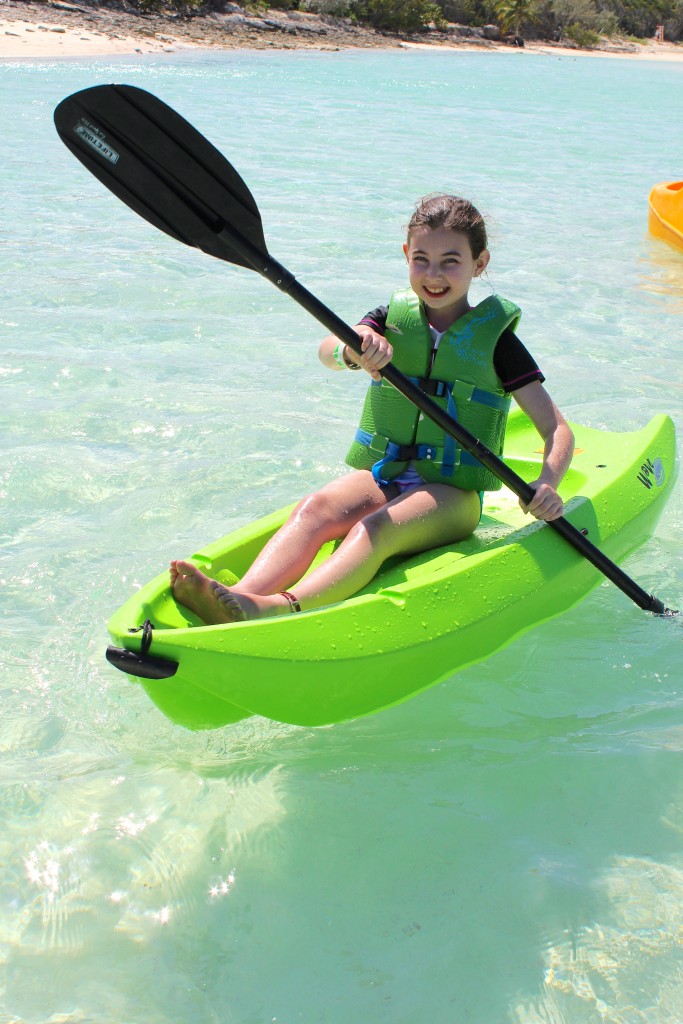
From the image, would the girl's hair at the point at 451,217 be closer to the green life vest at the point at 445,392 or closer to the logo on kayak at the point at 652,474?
the green life vest at the point at 445,392

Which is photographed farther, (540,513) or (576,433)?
(576,433)

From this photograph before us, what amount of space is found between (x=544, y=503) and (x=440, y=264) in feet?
2.10

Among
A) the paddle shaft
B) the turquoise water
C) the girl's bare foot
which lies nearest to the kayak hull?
the turquoise water

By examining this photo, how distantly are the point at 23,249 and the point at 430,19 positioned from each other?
28.6 m

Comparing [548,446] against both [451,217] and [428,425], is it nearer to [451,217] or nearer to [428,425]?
[428,425]

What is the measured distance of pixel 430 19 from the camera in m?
31.4

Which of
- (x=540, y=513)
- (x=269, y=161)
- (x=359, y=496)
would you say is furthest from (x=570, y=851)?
(x=269, y=161)

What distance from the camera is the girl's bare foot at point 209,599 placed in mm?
2164

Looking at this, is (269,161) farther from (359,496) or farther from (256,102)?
(359,496)

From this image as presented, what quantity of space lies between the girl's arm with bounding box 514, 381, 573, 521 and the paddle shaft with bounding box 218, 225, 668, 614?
0.04 meters

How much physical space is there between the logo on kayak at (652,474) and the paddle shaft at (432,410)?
48 cm

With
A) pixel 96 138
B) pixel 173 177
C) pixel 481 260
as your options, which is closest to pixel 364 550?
pixel 481 260

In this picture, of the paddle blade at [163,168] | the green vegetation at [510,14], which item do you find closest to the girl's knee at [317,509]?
the paddle blade at [163,168]

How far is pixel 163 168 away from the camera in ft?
7.63
